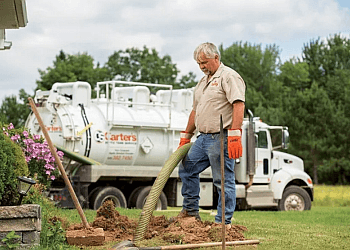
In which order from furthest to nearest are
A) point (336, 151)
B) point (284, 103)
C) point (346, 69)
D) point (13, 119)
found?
point (346, 69) < point (284, 103) < point (336, 151) < point (13, 119)

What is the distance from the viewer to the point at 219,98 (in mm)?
7195

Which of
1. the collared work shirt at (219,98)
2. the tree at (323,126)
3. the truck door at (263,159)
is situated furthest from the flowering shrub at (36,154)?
the tree at (323,126)

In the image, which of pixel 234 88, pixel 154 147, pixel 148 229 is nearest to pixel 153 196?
pixel 148 229

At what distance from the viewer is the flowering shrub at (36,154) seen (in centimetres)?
1080

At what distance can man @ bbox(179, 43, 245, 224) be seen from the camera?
22.9 feet

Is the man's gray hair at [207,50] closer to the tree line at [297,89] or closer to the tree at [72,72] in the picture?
the tree line at [297,89]

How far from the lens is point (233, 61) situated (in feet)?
204

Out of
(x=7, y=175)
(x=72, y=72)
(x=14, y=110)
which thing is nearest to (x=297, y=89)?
(x=72, y=72)

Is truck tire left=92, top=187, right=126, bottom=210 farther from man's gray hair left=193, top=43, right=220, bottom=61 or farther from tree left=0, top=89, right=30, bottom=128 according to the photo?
tree left=0, top=89, right=30, bottom=128

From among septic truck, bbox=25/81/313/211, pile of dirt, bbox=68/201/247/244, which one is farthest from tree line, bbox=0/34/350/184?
pile of dirt, bbox=68/201/247/244

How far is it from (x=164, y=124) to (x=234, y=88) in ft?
32.5

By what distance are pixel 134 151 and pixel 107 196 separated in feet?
5.52

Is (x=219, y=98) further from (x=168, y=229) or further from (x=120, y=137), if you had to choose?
(x=120, y=137)

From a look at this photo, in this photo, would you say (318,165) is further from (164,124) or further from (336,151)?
(164,124)
